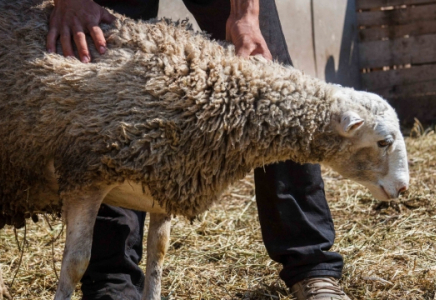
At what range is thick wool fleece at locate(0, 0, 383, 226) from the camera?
2.44 m

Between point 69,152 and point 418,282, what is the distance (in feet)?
5.74

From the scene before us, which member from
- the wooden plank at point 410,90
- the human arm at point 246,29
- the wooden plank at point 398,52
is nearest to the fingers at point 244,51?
the human arm at point 246,29

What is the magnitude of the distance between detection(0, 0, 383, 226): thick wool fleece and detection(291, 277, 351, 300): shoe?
62 cm

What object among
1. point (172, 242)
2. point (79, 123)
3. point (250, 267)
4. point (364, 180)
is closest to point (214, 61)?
point (79, 123)

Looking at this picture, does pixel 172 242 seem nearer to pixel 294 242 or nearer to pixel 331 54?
pixel 294 242

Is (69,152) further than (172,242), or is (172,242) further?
(172,242)

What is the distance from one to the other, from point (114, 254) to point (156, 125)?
0.83 meters

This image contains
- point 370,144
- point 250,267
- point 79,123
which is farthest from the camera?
point 250,267

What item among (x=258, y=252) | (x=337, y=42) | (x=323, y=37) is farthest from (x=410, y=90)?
(x=258, y=252)

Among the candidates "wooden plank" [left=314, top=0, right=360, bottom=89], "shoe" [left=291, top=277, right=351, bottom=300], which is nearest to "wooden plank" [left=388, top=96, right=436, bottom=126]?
"wooden plank" [left=314, top=0, right=360, bottom=89]

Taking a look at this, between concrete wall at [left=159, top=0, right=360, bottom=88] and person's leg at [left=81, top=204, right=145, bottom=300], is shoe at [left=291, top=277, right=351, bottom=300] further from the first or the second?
concrete wall at [left=159, top=0, right=360, bottom=88]

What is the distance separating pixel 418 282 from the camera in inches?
121

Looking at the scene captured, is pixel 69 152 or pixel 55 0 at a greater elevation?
pixel 55 0

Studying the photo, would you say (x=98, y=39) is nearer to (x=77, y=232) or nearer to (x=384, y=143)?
(x=77, y=232)
